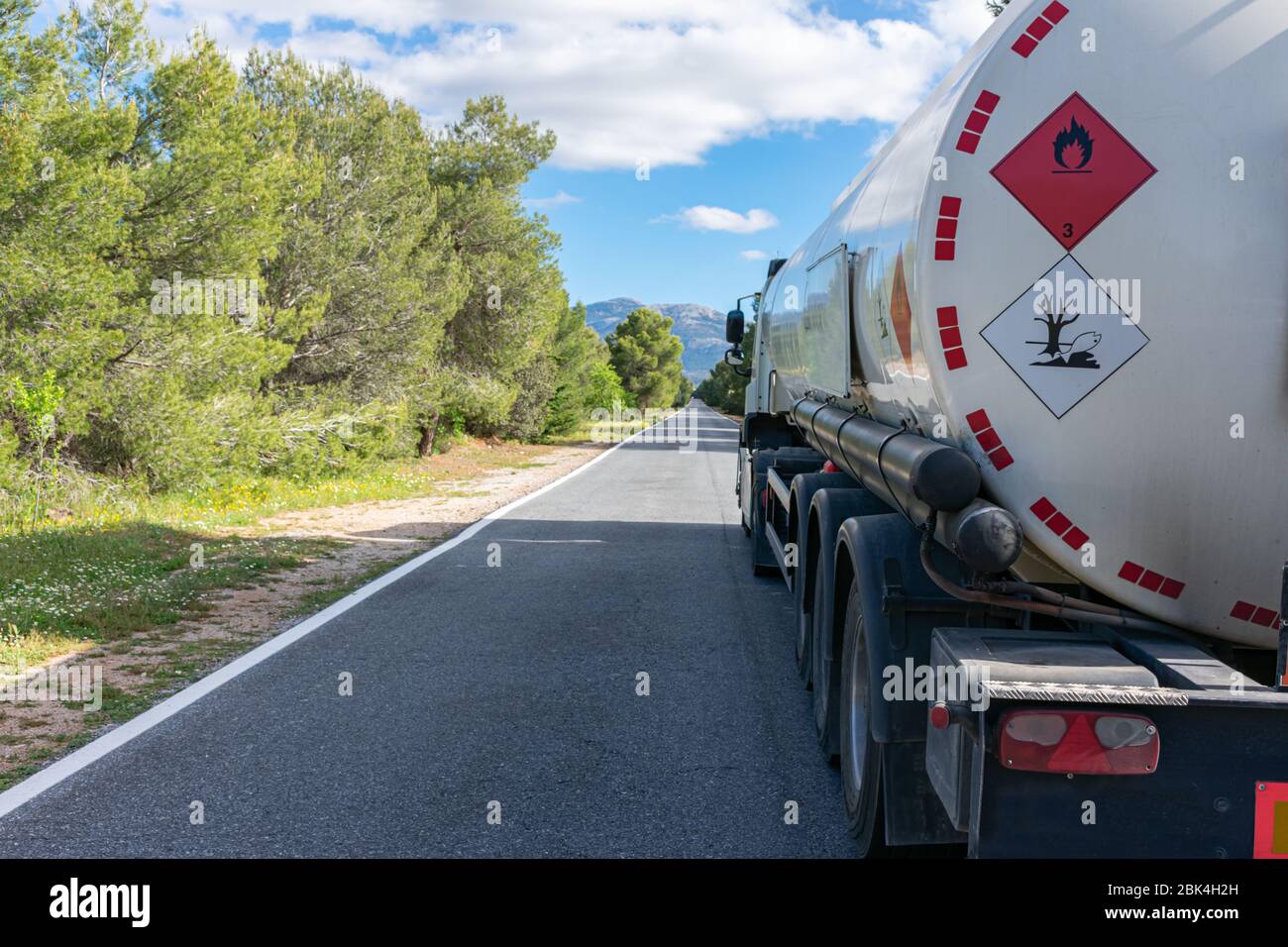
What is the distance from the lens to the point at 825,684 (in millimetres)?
5012

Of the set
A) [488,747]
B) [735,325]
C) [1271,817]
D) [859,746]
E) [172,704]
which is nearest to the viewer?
[1271,817]

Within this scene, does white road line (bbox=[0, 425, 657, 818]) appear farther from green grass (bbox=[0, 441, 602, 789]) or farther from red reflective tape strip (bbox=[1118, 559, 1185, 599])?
red reflective tape strip (bbox=[1118, 559, 1185, 599])

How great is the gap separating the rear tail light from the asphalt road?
1421 millimetres

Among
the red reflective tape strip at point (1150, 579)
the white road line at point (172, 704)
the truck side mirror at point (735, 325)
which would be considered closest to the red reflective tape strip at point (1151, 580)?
the red reflective tape strip at point (1150, 579)

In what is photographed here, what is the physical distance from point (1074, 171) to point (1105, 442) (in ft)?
2.86

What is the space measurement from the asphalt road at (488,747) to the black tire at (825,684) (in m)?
0.13

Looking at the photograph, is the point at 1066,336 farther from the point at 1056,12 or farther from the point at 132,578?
the point at 132,578

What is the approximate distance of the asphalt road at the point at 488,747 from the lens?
3934 mm

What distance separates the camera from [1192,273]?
3.04m

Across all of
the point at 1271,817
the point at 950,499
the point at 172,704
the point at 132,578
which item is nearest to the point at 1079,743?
A: the point at 1271,817

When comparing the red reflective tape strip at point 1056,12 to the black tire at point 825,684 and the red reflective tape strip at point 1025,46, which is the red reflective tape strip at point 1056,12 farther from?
the black tire at point 825,684
